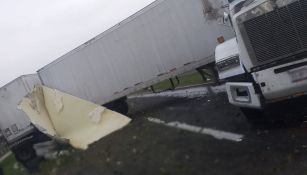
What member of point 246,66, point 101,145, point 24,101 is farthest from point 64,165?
point 246,66

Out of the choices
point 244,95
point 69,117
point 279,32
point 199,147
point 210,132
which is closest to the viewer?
point 279,32

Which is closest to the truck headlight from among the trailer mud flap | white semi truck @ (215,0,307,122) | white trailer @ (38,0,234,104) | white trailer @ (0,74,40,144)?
white semi truck @ (215,0,307,122)

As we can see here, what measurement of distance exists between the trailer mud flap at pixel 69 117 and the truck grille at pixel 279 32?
904cm

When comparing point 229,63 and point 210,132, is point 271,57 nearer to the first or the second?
point 229,63

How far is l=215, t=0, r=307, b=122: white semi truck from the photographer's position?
26.1ft

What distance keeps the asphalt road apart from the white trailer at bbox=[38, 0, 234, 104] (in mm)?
3509

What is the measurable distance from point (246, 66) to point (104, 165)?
502 centimetres

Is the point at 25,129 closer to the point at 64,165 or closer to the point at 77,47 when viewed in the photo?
the point at 77,47

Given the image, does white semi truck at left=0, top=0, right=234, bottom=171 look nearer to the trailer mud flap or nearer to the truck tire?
the truck tire

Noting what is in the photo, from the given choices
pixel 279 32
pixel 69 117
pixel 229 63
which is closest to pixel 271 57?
pixel 279 32

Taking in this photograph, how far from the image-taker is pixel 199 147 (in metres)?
9.52

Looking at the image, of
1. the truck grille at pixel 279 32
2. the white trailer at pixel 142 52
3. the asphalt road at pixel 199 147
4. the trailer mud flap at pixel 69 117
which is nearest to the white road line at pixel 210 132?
the asphalt road at pixel 199 147

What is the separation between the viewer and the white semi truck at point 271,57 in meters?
7.96

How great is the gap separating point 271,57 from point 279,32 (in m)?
0.47
